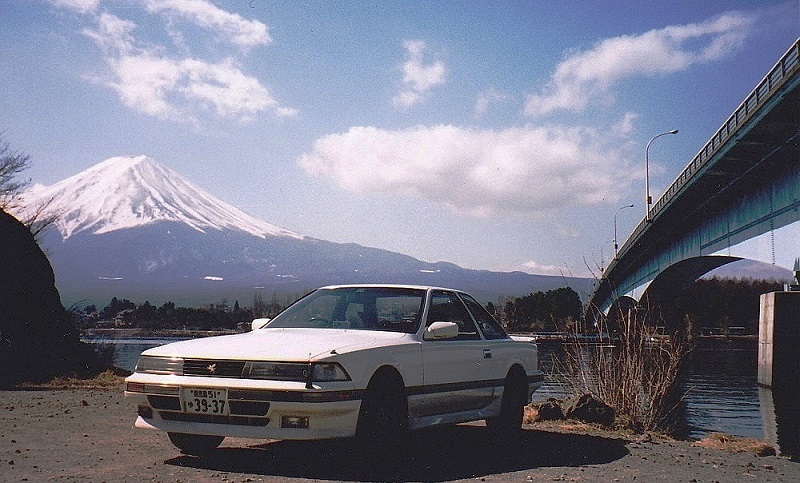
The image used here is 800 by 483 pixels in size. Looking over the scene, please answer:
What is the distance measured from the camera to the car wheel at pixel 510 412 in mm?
8648

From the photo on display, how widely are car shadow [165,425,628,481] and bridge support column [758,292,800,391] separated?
1009 inches

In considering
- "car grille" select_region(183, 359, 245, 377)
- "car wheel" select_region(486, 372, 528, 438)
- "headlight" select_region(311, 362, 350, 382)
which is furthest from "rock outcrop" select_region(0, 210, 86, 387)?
"headlight" select_region(311, 362, 350, 382)

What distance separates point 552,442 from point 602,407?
203 cm

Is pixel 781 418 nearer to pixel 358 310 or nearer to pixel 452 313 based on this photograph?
pixel 452 313

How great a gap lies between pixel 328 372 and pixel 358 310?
1.65 metres

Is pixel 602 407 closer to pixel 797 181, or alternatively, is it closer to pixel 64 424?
pixel 64 424

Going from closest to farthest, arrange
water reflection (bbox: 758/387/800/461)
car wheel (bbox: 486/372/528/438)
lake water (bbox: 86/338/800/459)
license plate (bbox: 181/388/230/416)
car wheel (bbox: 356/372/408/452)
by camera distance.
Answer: license plate (bbox: 181/388/230/416), car wheel (bbox: 356/372/408/452), car wheel (bbox: 486/372/528/438), water reflection (bbox: 758/387/800/461), lake water (bbox: 86/338/800/459)

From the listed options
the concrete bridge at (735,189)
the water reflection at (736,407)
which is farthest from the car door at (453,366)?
the concrete bridge at (735,189)

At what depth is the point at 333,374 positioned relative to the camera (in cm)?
614

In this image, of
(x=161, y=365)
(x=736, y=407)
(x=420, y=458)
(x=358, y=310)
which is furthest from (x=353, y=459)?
(x=736, y=407)

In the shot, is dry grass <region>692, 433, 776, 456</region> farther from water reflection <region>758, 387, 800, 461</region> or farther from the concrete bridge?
the concrete bridge

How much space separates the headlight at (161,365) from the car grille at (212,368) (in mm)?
63

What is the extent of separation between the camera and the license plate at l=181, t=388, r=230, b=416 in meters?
6.12

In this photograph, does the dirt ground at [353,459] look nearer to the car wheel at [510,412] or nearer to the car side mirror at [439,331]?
the car wheel at [510,412]
